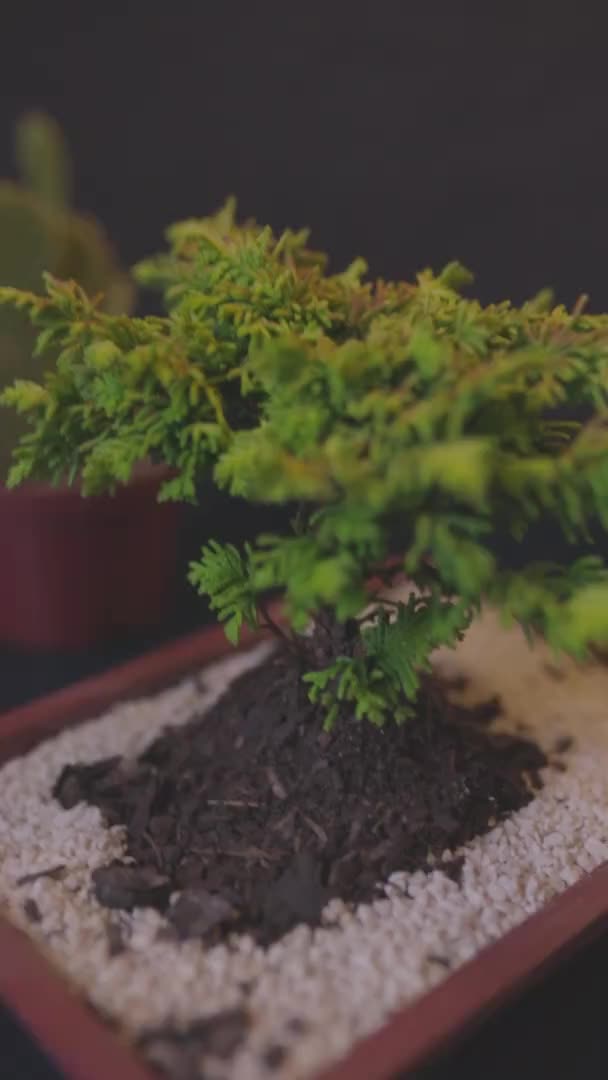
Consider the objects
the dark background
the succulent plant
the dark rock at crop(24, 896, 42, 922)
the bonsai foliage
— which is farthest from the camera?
the dark background

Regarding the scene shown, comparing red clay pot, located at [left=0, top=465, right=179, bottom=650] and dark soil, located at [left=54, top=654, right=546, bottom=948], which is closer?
dark soil, located at [left=54, top=654, right=546, bottom=948]

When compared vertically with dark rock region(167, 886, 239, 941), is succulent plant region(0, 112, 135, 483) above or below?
above

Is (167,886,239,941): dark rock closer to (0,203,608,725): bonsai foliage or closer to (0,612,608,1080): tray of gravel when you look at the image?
(0,612,608,1080): tray of gravel

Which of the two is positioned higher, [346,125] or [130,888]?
[346,125]

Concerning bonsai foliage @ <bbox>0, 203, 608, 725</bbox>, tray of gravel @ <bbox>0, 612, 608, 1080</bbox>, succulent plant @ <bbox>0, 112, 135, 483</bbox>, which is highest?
succulent plant @ <bbox>0, 112, 135, 483</bbox>

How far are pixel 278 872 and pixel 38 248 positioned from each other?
60 centimetres

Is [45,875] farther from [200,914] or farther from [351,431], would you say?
[351,431]

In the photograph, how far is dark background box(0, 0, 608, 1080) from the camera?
1.32m

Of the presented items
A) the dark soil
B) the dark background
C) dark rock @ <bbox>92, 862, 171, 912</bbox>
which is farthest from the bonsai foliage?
the dark background

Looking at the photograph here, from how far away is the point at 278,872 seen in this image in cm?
69

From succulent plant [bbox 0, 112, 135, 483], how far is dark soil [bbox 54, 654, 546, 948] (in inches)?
14.1

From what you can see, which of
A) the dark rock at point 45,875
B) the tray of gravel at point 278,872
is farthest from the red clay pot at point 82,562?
the dark rock at point 45,875

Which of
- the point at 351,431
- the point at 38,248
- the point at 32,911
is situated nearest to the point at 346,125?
the point at 38,248

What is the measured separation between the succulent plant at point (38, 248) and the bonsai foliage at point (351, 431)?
287 millimetres
